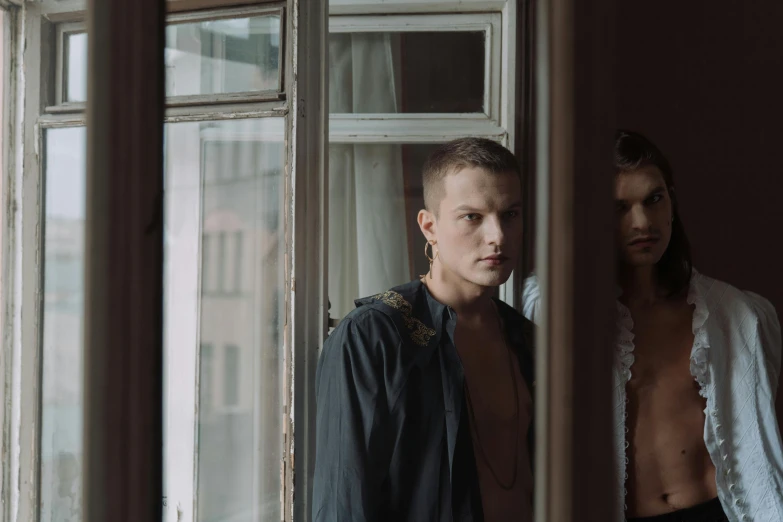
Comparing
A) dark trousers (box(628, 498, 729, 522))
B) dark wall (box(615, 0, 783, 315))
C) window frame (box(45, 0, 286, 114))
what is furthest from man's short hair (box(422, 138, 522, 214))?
dark trousers (box(628, 498, 729, 522))

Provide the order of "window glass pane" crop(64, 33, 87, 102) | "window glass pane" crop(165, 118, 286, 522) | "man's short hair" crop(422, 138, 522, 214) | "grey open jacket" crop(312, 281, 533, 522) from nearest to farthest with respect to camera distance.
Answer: "grey open jacket" crop(312, 281, 533, 522) < "man's short hair" crop(422, 138, 522, 214) < "window glass pane" crop(165, 118, 286, 522) < "window glass pane" crop(64, 33, 87, 102)

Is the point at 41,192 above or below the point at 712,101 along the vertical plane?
below

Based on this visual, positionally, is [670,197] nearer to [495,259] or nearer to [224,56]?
[495,259]

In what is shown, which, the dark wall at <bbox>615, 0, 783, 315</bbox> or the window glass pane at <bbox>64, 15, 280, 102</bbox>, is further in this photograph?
the dark wall at <bbox>615, 0, 783, 315</bbox>

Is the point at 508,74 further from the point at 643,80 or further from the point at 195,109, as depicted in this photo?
the point at 195,109

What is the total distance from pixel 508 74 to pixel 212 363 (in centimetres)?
86

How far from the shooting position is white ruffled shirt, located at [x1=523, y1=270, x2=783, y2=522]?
1124 mm

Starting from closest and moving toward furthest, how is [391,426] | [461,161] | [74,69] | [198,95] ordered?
[391,426]
[461,161]
[198,95]
[74,69]

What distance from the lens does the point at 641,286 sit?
4.15 feet

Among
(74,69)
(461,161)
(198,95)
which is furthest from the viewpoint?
(74,69)

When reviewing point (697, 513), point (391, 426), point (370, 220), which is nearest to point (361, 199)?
point (370, 220)

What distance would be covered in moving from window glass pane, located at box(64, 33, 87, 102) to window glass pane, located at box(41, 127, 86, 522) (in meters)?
0.09

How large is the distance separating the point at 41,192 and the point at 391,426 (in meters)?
1.01

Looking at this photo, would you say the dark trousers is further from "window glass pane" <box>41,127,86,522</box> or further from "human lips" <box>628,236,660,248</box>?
"window glass pane" <box>41,127,86,522</box>
